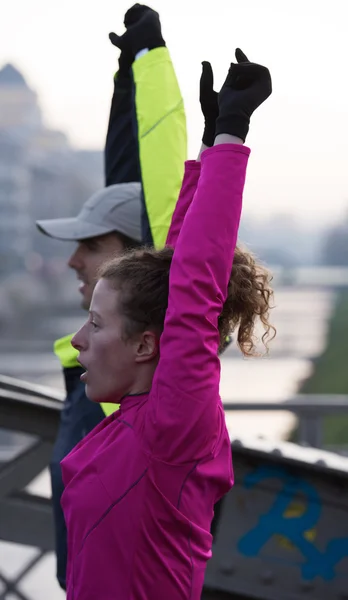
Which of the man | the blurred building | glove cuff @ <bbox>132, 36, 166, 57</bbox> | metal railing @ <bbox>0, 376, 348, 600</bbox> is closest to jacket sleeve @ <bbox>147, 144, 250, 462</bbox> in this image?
the man

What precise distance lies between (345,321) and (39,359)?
17.2 metres

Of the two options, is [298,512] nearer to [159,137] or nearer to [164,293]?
[159,137]

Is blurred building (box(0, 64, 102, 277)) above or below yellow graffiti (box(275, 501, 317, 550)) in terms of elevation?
below

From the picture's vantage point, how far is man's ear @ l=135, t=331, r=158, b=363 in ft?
5.47

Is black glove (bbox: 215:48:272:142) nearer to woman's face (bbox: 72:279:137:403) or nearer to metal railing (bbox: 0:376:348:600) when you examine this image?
woman's face (bbox: 72:279:137:403)

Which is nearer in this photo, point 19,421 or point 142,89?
point 142,89

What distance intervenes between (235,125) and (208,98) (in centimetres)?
23

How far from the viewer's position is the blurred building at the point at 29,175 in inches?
1822

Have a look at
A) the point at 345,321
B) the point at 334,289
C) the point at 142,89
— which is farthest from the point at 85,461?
the point at 334,289

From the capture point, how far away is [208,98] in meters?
1.83

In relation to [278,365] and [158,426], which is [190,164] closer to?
[158,426]

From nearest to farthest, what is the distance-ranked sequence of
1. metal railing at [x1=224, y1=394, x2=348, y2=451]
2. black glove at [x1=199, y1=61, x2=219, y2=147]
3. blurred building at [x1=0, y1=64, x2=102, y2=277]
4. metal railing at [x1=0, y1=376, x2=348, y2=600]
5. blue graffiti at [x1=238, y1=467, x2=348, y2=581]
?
black glove at [x1=199, y1=61, x2=219, y2=147] < blue graffiti at [x1=238, y1=467, x2=348, y2=581] < metal railing at [x1=0, y1=376, x2=348, y2=600] < metal railing at [x1=224, y1=394, x2=348, y2=451] < blurred building at [x1=0, y1=64, x2=102, y2=277]

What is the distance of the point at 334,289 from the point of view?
7694 cm

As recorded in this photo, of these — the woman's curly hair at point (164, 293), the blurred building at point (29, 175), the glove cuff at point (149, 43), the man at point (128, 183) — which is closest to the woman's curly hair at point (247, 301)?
the woman's curly hair at point (164, 293)
